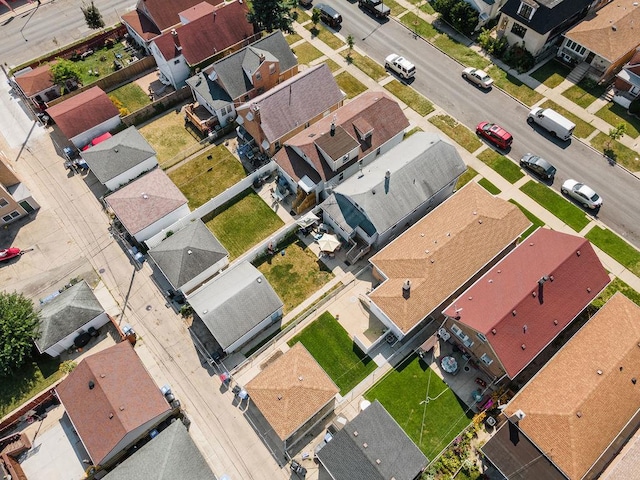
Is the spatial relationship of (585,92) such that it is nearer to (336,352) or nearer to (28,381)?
(336,352)

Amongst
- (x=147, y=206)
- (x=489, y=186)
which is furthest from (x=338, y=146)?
(x=147, y=206)

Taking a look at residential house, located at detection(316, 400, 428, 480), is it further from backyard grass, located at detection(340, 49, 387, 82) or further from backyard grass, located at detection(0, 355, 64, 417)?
backyard grass, located at detection(340, 49, 387, 82)

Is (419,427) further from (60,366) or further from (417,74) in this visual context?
(417,74)


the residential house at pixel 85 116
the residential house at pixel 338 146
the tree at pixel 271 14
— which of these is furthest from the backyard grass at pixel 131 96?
the residential house at pixel 338 146

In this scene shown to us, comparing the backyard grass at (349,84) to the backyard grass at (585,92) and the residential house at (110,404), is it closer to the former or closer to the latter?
the backyard grass at (585,92)

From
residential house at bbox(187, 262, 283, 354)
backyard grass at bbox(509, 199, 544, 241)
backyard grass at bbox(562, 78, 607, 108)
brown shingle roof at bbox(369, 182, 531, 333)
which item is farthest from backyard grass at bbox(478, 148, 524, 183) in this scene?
residential house at bbox(187, 262, 283, 354)

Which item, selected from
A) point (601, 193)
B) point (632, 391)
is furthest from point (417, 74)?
point (632, 391)
